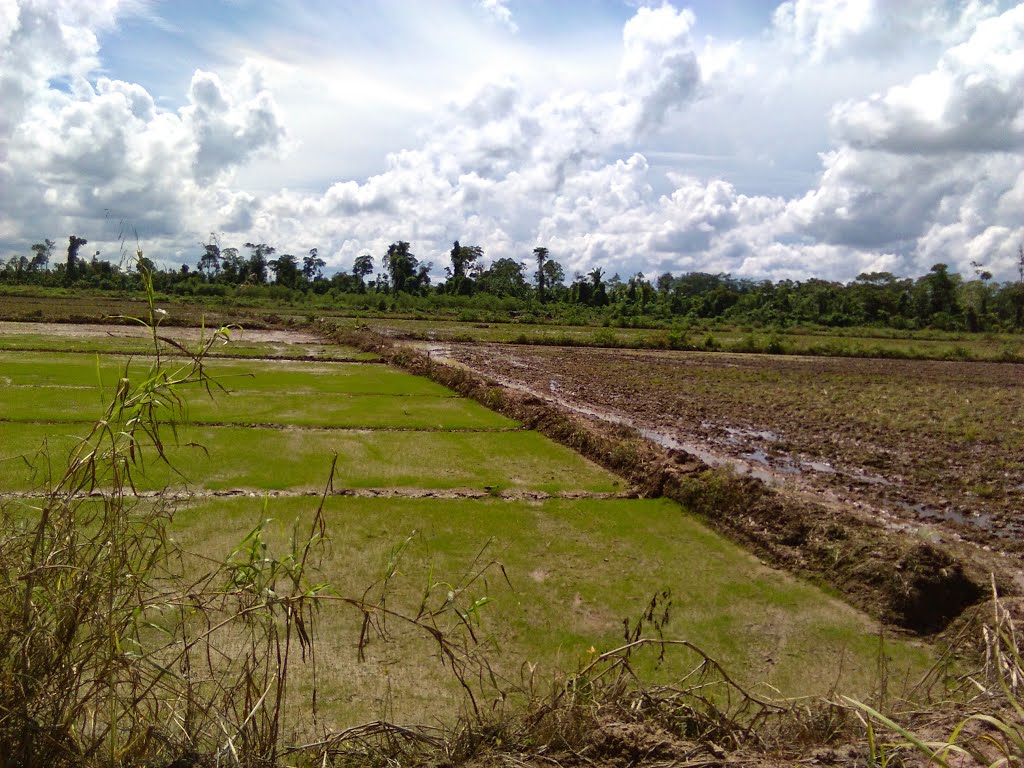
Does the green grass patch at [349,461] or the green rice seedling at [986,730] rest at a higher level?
the green rice seedling at [986,730]

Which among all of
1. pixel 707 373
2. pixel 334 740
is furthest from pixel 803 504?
pixel 707 373

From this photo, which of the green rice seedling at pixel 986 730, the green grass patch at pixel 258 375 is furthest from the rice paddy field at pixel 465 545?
the green grass patch at pixel 258 375

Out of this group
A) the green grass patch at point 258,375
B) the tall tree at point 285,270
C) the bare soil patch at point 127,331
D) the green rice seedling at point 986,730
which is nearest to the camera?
the green rice seedling at point 986,730

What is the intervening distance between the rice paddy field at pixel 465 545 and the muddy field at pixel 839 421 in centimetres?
276

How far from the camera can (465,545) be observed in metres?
6.45

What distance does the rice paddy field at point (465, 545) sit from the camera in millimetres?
4357

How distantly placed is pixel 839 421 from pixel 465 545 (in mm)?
10930

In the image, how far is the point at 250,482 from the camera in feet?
26.5

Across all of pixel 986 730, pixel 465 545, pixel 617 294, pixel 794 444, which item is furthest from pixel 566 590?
pixel 617 294

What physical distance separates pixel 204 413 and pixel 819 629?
10264mm

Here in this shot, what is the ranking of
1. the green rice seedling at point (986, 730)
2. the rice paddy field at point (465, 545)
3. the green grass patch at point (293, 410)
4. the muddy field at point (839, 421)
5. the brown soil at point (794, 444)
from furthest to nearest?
the green grass patch at point (293, 410) → the muddy field at point (839, 421) → the brown soil at point (794, 444) → the rice paddy field at point (465, 545) → the green rice seedling at point (986, 730)

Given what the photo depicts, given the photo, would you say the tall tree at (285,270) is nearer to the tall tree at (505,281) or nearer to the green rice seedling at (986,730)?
the tall tree at (505,281)

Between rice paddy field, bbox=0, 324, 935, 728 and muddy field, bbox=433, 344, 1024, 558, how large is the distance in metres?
2.76

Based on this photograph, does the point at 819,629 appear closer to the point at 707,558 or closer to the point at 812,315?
the point at 707,558
